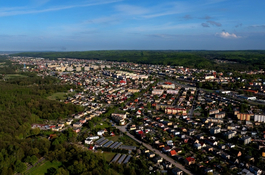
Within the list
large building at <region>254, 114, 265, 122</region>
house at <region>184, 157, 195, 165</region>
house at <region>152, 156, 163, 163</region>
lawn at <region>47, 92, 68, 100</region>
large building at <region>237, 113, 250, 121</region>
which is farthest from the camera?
lawn at <region>47, 92, 68, 100</region>

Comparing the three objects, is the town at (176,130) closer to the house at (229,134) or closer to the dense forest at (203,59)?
the house at (229,134)

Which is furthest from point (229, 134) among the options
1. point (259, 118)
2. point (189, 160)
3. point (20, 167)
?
point (20, 167)

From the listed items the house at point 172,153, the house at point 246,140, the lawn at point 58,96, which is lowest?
the house at point 172,153

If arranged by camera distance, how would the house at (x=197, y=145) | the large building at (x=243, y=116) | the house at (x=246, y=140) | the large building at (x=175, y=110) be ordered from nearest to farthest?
1. the house at (x=197, y=145)
2. the house at (x=246, y=140)
3. the large building at (x=243, y=116)
4. the large building at (x=175, y=110)

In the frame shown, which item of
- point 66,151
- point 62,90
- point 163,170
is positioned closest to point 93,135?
point 66,151

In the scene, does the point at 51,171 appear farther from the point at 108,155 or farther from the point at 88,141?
the point at 88,141

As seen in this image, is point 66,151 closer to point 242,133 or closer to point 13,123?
point 13,123

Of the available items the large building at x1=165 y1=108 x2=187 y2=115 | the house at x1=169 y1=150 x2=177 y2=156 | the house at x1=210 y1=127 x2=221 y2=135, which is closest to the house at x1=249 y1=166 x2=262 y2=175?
the house at x1=169 y1=150 x2=177 y2=156

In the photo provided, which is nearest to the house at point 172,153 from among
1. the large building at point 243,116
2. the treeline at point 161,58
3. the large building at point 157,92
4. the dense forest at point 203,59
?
the large building at point 243,116

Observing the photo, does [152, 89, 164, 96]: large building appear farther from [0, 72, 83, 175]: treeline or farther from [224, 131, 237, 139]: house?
[224, 131, 237, 139]: house
